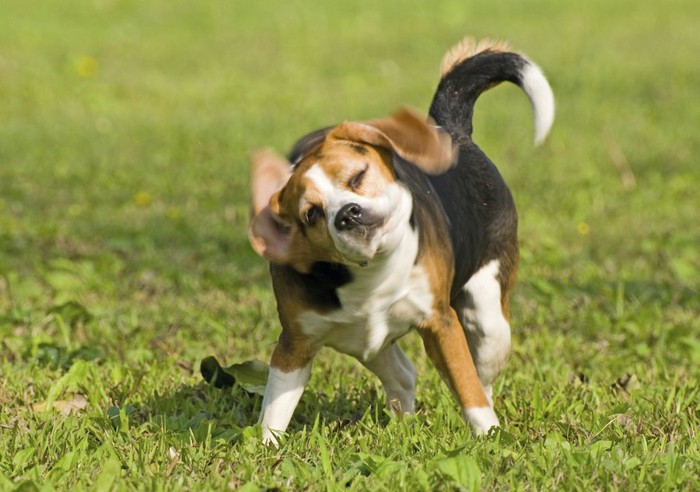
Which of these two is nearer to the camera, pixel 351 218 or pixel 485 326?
pixel 351 218

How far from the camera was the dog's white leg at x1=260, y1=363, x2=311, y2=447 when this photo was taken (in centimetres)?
387

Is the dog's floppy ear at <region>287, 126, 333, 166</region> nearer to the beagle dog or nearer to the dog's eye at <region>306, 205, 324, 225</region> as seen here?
the beagle dog

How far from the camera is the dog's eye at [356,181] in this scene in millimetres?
3459

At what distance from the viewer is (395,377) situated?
4.32 metres

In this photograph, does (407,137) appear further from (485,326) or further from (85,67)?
(85,67)

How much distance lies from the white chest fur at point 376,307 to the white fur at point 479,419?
0.33 meters

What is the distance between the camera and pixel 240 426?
431cm

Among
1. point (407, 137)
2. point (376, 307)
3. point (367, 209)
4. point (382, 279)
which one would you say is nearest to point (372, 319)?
point (376, 307)

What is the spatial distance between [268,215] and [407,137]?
1.51ft

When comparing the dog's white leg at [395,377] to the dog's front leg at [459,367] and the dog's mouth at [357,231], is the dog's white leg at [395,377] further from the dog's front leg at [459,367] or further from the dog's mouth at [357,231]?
the dog's mouth at [357,231]

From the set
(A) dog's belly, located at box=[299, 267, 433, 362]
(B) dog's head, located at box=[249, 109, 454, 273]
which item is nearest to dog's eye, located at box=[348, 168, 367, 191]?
(B) dog's head, located at box=[249, 109, 454, 273]

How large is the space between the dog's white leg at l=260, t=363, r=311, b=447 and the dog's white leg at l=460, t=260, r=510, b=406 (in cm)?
77

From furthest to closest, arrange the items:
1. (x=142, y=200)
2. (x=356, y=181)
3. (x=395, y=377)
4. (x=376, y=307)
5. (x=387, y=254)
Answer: (x=142, y=200)
(x=395, y=377)
(x=376, y=307)
(x=387, y=254)
(x=356, y=181)

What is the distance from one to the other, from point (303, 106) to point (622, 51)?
16.1ft
